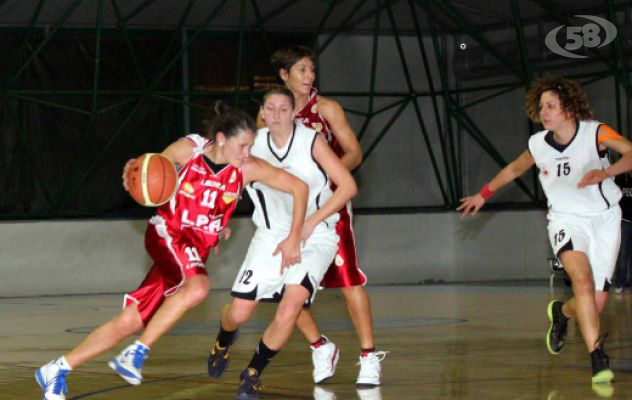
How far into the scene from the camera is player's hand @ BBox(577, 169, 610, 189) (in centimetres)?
716

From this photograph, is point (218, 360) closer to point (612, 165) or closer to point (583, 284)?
point (583, 284)

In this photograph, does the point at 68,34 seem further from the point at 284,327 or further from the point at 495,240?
the point at 284,327

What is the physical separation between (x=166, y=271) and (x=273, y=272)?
23.8 inches

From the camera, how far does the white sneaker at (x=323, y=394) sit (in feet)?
21.4

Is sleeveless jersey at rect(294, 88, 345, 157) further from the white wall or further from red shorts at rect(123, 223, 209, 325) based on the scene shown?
the white wall

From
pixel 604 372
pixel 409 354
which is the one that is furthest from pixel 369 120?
pixel 604 372

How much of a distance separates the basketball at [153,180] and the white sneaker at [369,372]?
5.11 ft

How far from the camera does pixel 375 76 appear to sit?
2016 centimetres

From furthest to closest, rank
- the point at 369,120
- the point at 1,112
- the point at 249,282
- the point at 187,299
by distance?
the point at 369,120
the point at 1,112
the point at 249,282
the point at 187,299

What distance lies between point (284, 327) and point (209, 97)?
12490mm

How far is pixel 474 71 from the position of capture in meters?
19.5

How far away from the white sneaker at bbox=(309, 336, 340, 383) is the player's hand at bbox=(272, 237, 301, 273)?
835 millimetres

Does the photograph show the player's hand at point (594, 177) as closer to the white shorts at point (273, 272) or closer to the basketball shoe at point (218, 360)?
the white shorts at point (273, 272)

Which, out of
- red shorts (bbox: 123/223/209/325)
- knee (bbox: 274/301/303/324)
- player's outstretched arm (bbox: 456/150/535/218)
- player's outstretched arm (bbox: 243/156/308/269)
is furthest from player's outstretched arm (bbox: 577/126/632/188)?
red shorts (bbox: 123/223/209/325)
